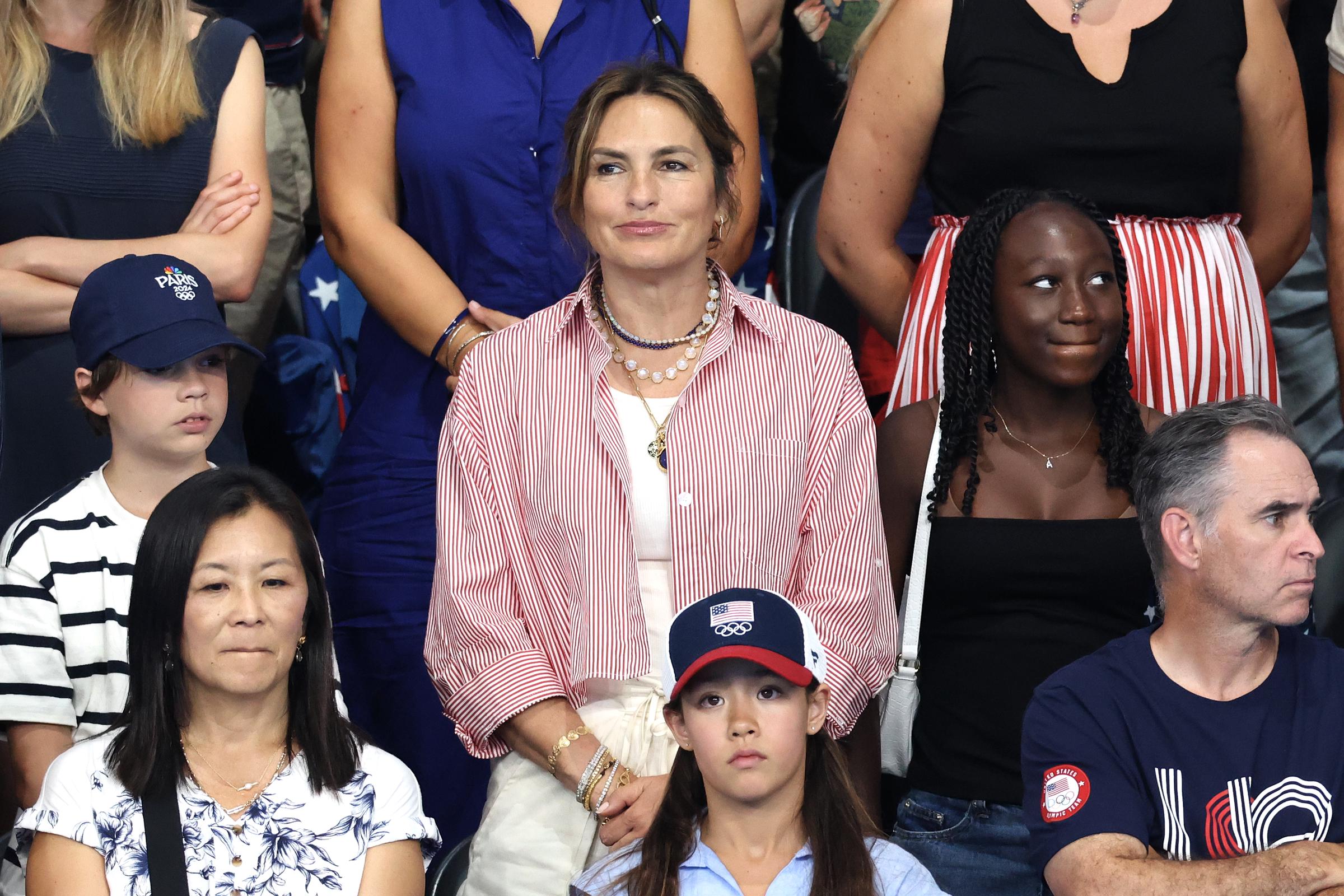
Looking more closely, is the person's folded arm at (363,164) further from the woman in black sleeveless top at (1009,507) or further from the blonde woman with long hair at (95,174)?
the woman in black sleeveless top at (1009,507)

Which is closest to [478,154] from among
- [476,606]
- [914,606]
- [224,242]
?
[224,242]

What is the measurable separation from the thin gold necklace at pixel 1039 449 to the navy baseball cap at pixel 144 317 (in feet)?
4.70

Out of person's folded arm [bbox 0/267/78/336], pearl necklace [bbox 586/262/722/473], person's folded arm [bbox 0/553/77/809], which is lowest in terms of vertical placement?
person's folded arm [bbox 0/553/77/809]

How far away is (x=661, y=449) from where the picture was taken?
338cm

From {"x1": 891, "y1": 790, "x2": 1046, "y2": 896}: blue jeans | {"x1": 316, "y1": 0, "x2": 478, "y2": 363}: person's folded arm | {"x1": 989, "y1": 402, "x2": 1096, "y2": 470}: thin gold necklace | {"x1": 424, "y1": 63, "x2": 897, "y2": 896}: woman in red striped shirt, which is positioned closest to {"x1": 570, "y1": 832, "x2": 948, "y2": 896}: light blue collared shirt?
{"x1": 424, "y1": 63, "x2": 897, "y2": 896}: woman in red striped shirt

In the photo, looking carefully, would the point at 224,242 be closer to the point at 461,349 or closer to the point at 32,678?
the point at 461,349

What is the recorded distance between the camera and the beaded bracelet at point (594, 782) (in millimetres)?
3150

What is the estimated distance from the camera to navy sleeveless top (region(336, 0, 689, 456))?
12.9 ft

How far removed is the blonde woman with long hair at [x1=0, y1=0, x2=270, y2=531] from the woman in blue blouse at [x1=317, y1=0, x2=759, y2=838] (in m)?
0.21

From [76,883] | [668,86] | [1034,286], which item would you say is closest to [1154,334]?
[1034,286]

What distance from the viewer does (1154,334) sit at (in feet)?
12.6

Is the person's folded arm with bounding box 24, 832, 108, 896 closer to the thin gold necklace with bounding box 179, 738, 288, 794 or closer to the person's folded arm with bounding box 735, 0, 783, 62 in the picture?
the thin gold necklace with bounding box 179, 738, 288, 794

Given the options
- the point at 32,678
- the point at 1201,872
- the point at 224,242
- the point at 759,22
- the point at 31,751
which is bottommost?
the point at 1201,872

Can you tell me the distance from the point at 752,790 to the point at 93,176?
6.55 feet
